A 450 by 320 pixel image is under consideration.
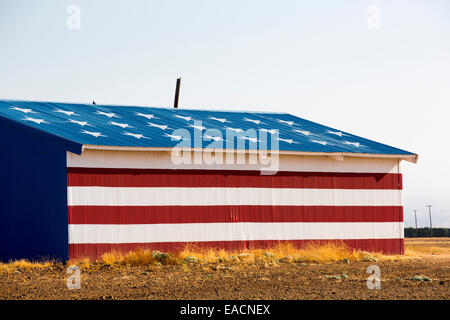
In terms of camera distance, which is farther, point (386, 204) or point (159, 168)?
point (386, 204)

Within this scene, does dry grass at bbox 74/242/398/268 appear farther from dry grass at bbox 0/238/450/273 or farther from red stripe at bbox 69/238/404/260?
red stripe at bbox 69/238/404/260

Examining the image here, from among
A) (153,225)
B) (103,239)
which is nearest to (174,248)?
(153,225)

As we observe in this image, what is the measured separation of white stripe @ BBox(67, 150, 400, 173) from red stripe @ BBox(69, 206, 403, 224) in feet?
4.04

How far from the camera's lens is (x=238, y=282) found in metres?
15.0

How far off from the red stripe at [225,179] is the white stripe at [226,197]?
0.49ft

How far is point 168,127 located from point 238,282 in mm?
9496

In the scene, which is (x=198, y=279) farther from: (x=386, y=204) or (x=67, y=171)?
(x=386, y=204)

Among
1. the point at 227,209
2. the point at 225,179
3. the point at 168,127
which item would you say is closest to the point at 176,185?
the point at 225,179

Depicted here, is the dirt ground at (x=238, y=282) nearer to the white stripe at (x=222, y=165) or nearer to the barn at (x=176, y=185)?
the barn at (x=176, y=185)

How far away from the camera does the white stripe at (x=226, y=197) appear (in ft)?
65.1

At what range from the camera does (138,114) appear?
25.2m

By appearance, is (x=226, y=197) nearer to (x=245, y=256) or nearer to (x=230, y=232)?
(x=230, y=232)
